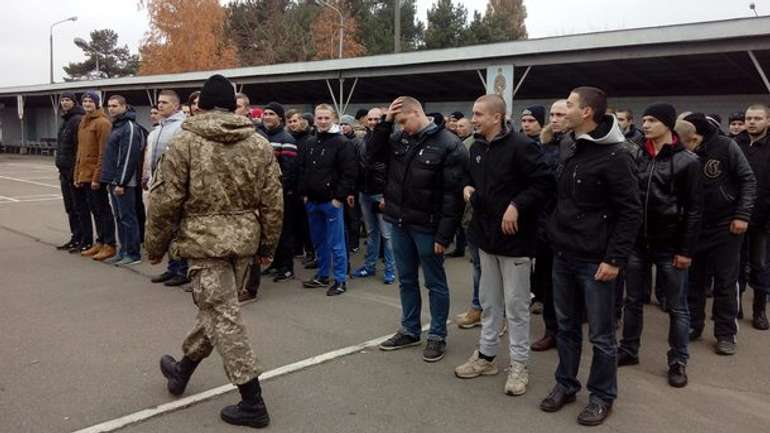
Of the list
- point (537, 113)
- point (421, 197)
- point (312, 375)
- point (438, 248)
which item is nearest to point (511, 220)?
point (438, 248)

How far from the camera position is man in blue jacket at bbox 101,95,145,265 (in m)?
6.96

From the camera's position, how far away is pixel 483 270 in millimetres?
4082

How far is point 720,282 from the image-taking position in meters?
4.85

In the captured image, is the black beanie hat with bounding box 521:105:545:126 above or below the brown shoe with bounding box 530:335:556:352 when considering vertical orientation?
above

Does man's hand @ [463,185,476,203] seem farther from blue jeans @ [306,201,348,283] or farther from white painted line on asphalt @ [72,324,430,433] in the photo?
blue jeans @ [306,201,348,283]

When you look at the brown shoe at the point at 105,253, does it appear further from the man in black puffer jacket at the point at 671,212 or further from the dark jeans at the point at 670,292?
the man in black puffer jacket at the point at 671,212

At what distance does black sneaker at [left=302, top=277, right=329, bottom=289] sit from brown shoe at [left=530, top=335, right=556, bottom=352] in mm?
2537

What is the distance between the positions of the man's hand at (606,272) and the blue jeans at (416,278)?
130cm

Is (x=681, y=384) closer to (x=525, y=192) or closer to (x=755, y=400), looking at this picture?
(x=755, y=400)

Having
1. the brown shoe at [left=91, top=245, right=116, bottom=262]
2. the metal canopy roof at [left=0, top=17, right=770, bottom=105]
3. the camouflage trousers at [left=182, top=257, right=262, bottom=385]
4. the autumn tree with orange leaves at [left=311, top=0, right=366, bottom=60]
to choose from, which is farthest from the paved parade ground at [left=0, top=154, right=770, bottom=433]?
the autumn tree with orange leaves at [left=311, top=0, right=366, bottom=60]

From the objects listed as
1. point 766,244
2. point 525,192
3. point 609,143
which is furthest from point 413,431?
point 766,244

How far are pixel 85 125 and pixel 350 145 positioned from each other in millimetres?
3598

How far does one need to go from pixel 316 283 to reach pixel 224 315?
3145 millimetres

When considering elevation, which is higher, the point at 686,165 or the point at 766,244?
the point at 686,165
